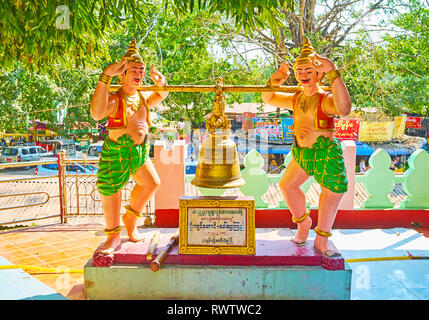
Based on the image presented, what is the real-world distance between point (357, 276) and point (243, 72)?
744 cm

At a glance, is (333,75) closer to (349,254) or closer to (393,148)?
(349,254)

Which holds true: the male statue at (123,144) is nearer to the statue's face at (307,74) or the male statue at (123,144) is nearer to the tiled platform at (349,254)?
the tiled platform at (349,254)

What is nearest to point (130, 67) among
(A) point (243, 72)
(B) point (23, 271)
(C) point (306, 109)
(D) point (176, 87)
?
(D) point (176, 87)

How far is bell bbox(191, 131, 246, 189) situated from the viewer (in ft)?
10.7

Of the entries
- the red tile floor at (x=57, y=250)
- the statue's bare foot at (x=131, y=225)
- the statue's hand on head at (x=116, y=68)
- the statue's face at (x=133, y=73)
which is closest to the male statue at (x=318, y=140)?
the statue's face at (x=133, y=73)

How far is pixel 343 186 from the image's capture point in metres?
3.39

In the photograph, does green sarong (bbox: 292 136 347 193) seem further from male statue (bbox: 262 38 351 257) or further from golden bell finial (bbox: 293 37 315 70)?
golden bell finial (bbox: 293 37 315 70)

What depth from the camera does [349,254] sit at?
4688 millimetres

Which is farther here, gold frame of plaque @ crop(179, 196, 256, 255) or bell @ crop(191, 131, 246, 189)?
gold frame of plaque @ crop(179, 196, 256, 255)

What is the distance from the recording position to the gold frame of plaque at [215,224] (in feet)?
11.2

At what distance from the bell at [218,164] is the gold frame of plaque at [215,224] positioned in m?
0.25

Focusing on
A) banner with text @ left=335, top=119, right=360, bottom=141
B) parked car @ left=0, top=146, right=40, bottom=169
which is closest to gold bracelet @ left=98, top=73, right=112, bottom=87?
banner with text @ left=335, top=119, right=360, bottom=141

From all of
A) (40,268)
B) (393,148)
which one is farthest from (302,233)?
(393,148)
